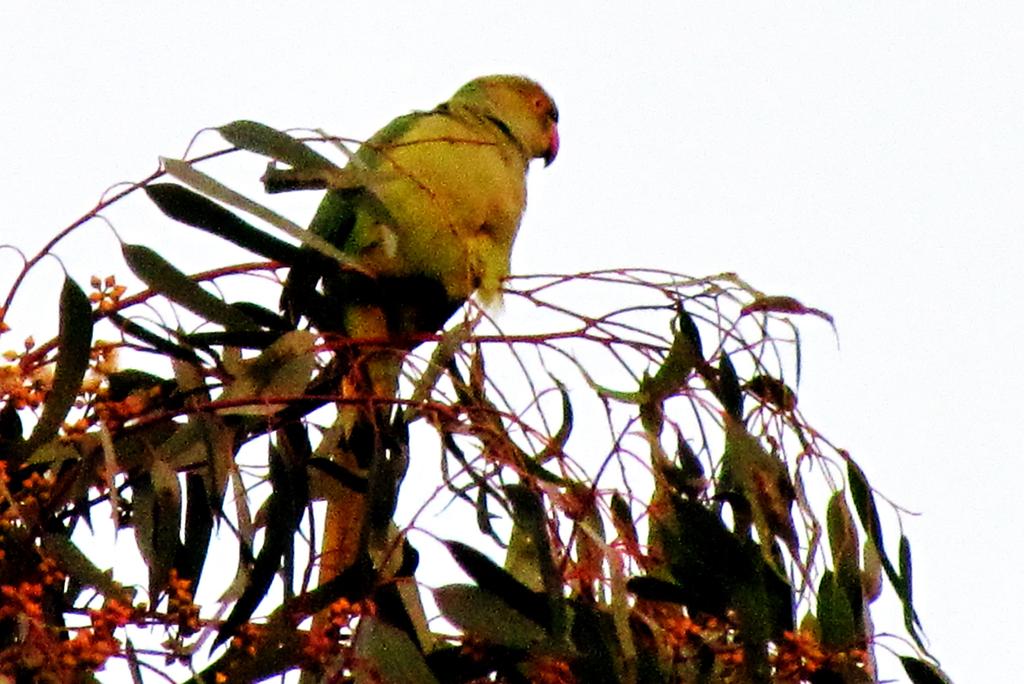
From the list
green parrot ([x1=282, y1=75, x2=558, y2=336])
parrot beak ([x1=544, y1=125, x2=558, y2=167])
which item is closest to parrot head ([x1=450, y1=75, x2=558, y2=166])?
parrot beak ([x1=544, y1=125, x2=558, y2=167])

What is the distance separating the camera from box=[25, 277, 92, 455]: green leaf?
1.32m

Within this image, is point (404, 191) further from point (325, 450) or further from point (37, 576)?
point (37, 576)

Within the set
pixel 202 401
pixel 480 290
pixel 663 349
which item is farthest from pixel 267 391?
pixel 480 290

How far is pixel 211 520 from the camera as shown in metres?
1.51

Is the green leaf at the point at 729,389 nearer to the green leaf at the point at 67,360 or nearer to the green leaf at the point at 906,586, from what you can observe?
the green leaf at the point at 906,586

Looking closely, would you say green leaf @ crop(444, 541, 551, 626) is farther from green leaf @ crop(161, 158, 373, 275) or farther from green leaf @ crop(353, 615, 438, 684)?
green leaf @ crop(161, 158, 373, 275)

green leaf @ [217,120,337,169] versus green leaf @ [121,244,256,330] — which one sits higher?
green leaf @ [217,120,337,169]

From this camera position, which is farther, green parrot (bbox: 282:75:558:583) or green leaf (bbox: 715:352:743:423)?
green parrot (bbox: 282:75:558:583)

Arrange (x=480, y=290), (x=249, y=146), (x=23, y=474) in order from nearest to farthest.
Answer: (x=249, y=146) < (x=23, y=474) < (x=480, y=290)

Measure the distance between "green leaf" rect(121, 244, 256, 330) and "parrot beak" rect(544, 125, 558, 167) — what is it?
152 centimetres

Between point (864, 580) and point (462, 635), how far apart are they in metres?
0.40

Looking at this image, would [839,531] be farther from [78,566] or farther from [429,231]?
[429,231]

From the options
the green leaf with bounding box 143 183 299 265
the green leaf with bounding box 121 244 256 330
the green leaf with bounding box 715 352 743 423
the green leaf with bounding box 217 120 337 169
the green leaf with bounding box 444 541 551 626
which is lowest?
the green leaf with bounding box 444 541 551 626

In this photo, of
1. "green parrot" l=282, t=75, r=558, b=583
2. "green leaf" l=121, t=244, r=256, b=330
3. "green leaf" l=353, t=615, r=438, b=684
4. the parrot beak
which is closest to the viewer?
"green leaf" l=353, t=615, r=438, b=684
